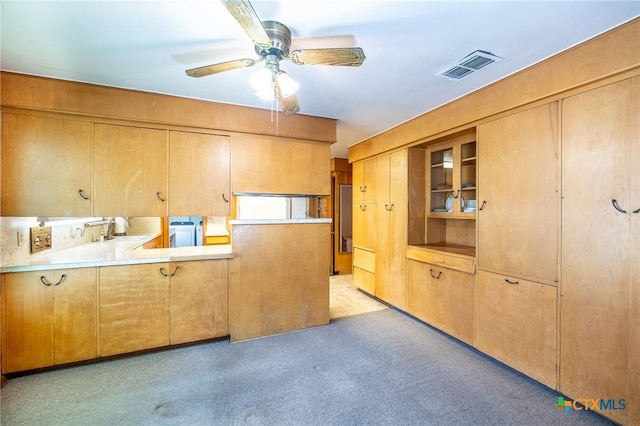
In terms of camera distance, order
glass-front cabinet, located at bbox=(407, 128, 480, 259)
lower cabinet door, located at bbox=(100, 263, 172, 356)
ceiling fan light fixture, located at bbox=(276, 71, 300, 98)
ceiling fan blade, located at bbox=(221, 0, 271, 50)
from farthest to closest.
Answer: glass-front cabinet, located at bbox=(407, 128, 480, 259), lower cabinet door, located at bbox=(100, 263, 172, 356), ceiling fan light fixture, located at bbox=(276, 71, 300, 98), ceiling fan blade, located at bbox=(221, 0, 271, 50)

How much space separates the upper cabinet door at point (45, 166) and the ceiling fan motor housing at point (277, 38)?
1897mm

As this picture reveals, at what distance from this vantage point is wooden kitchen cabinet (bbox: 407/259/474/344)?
8.58 feet

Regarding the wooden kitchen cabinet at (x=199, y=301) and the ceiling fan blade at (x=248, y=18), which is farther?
the wooden kitchen cabinet at (x=199, y=301)

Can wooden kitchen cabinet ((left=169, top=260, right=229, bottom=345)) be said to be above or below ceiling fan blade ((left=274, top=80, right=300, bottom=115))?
below

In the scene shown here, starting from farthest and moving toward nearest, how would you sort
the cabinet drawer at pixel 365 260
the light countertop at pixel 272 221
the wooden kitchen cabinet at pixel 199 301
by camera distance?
1. the cabinet drawer at pixel 365 260
2. the light countertop at pixel 272 221
3. the wooden kitchen cabinet at pixel 199 301

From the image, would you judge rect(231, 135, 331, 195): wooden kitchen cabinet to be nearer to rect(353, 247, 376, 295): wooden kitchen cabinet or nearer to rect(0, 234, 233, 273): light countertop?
rect(0, 234, 233, 273): light countertop

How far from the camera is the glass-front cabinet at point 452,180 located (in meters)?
2.97

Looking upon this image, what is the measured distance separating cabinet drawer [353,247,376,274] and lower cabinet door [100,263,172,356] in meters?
2.65

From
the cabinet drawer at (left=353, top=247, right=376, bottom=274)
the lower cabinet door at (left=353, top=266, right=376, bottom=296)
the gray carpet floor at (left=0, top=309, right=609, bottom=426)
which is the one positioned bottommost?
the gray carpet floor at (left=0, top=309, right=609, bottom=426)

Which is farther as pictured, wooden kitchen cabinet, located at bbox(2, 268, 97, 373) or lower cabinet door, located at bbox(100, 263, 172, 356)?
lower cabinet door, located at bbox(100, 263, 172, 356)

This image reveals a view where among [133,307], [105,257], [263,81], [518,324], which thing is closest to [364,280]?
[518,324]

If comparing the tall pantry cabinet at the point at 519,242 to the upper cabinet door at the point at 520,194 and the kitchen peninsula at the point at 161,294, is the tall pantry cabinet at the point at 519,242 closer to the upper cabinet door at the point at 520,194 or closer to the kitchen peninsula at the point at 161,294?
the upper cabinet door at the point at 520,194

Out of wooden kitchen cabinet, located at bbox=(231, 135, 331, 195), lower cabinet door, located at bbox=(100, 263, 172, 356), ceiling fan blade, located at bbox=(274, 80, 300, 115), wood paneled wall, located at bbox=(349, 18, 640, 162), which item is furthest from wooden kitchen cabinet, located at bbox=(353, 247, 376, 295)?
lower cabinet door, located at bbox=(100, 263, 172, 356)

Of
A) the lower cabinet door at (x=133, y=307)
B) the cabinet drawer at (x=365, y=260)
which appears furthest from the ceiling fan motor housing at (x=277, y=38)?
the cabinet drawer at (x=365, y=260)
